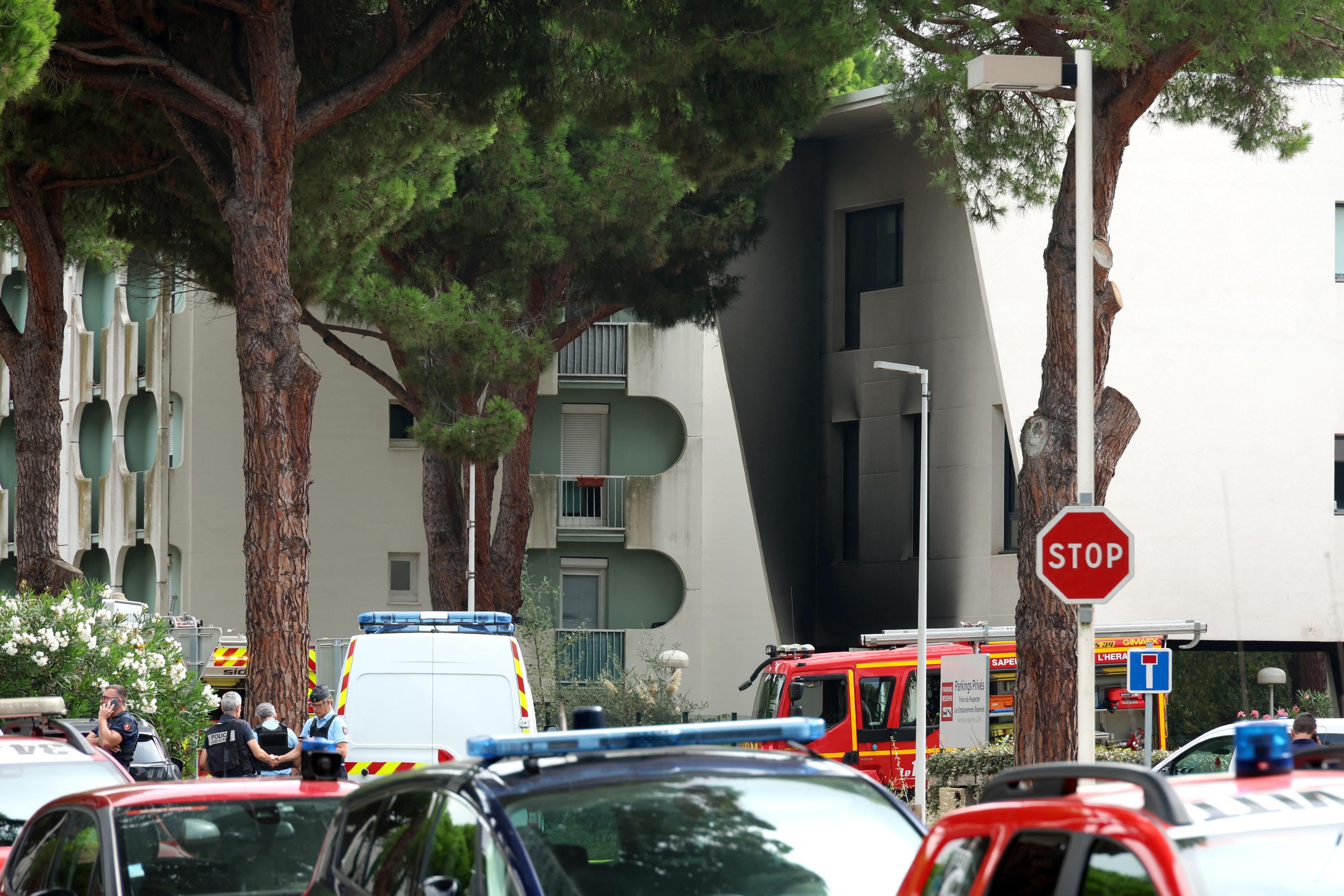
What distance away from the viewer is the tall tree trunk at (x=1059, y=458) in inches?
556

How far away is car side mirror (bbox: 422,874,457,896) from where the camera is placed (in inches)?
166

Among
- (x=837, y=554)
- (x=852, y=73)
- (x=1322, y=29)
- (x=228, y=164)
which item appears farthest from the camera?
(x=852, y=73)

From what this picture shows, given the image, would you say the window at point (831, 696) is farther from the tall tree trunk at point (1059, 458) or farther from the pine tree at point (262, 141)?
the pine tree at point (262, 141)

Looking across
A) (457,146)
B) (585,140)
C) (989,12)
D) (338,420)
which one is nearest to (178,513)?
(338,420)

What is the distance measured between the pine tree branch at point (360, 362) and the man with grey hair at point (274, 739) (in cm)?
1703

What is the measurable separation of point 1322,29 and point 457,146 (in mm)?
11682

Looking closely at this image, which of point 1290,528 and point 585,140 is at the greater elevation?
point 585,140

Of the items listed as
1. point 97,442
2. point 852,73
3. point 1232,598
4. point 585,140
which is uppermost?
point 852,73

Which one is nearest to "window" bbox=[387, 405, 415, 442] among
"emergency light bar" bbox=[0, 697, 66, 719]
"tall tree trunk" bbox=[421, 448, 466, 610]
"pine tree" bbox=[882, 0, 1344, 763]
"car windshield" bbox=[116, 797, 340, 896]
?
"tall tree trunk" bbox=[421, 448, 466, 610]

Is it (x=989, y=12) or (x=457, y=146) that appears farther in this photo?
(x=457, y=146)

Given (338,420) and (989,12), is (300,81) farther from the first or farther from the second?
(338,420)

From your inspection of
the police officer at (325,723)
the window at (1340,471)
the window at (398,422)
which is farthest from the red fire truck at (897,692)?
the window at (398,422)

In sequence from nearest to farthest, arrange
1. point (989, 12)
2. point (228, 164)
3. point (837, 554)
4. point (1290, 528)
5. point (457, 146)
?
point (989, 12) < point (228, 164) < point (457, 146) < point (1290, 528) < point (837, 554)

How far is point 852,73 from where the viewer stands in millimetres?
44281
